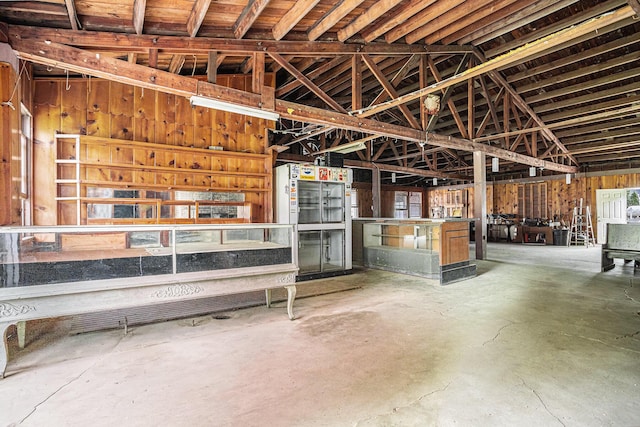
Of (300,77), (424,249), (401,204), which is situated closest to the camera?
(300,77)

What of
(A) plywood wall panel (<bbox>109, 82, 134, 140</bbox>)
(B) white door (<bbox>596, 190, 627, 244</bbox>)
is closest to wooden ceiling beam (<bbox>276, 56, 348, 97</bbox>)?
(A) plywood wall panel (<bbox>109, 82, 134, 140</bbox>)

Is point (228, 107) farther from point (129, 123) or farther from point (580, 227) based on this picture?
point (580, 227)

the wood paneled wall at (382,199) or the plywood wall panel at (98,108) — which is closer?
the plywood wall panel at (98,108)

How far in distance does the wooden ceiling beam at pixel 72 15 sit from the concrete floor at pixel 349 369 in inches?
125

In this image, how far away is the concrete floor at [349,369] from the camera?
2.05 metres

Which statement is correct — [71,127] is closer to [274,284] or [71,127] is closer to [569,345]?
[274,284]

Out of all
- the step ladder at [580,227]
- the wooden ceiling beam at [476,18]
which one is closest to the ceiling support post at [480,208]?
the wooden ceiling beam at [476,18]

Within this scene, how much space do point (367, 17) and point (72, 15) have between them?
334 centimetres

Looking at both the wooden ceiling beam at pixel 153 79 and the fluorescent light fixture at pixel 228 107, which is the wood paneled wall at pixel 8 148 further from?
the fluorescent light fixture at pixel 228 107

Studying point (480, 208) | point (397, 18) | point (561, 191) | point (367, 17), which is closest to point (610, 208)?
point (561, 191)

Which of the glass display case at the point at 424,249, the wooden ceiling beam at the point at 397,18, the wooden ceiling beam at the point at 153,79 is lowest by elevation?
the glass display case at the point at 424,249

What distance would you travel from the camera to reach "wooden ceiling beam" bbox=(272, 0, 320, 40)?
3.71 m

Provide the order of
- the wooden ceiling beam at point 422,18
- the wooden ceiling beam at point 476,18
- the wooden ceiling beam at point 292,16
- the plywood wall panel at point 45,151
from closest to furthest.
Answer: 1. the wooden ceiling beam at point 292,16
2. the wooden ceiling beam at point 422,18
3. the plywood wall panel at point 45,151
4. the wooden ceiling beam at point 476,18

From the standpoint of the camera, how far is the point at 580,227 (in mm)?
12891
